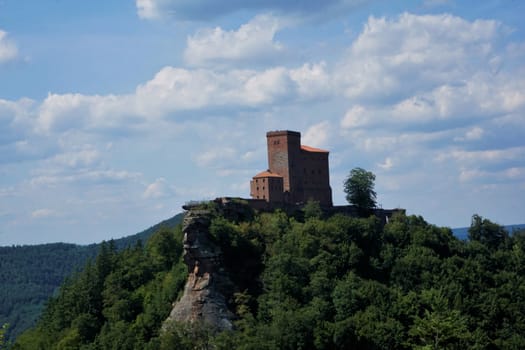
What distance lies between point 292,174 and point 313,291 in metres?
20.5

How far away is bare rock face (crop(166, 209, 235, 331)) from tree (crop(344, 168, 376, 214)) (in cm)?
2397

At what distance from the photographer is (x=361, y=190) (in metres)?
91.4

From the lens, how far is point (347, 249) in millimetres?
79438

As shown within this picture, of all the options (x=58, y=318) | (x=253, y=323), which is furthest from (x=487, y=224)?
(x=58, y=318)

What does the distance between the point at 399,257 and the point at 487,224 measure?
18.1 meters

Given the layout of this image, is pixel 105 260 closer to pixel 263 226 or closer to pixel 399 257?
pixel 263 226

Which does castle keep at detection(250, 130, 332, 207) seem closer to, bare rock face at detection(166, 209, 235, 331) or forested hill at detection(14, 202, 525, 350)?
forested hill at detection(14, 202, 525, 350)

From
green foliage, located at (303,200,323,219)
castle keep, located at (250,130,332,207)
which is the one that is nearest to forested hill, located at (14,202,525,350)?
green foliage, located at (303,200,323,219)

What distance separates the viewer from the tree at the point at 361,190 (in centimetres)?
9138

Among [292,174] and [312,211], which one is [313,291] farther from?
[292,174]

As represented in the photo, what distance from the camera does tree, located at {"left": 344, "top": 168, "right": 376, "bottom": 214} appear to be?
300 feet

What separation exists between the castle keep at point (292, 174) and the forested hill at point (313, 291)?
4176 millimetres

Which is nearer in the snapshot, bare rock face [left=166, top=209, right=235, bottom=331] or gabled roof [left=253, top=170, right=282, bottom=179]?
bare rock face [left=166, top=209, right=235, bottom=331]

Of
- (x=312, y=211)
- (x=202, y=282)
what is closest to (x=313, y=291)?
(x=202, y=282)
